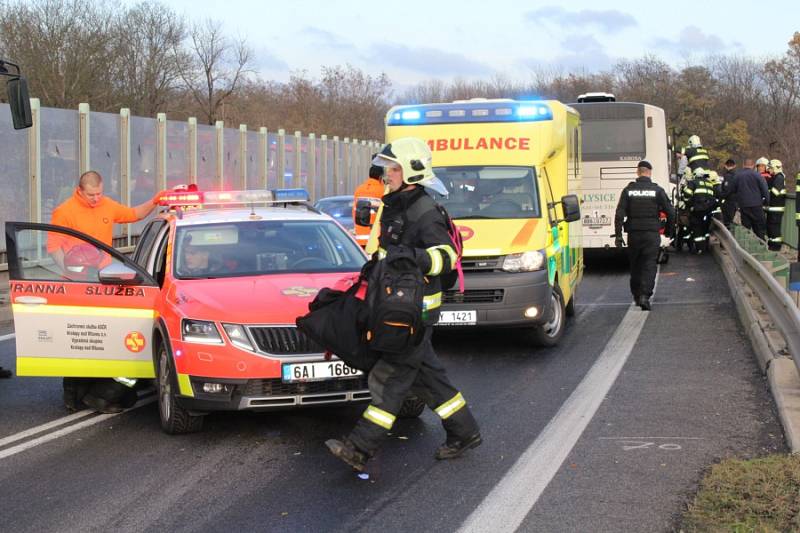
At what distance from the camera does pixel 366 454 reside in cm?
608

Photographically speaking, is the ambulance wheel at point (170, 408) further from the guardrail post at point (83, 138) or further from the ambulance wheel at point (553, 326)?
the guardrail post at point (83, 138)

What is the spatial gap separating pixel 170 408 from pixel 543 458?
8.42 feet

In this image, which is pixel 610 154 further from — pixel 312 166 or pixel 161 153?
pixel 312 166

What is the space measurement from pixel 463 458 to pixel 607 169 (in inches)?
564

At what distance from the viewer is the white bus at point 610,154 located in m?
19.9

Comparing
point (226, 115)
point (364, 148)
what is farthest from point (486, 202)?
point (226, 115)

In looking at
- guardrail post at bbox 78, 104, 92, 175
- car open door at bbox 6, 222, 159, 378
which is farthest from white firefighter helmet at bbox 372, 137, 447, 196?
guardrail post at bbox 78, 104, 92, 175

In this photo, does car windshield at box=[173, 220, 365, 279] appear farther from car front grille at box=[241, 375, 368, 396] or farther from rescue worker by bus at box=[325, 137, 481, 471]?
rescue worker by bus at box=[325, 137, 481, 471]

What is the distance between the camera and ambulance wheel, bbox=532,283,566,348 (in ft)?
35.9

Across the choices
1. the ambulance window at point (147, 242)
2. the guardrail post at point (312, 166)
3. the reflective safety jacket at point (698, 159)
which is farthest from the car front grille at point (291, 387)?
the guardrail post at point (312, 166)

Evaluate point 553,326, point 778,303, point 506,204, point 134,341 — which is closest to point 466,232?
point 506,204

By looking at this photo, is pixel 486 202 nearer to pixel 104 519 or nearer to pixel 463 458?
pixel 463 458

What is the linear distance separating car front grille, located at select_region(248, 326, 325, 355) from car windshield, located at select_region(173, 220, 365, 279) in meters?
1.13

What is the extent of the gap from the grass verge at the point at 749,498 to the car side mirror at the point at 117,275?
421 centimetres
